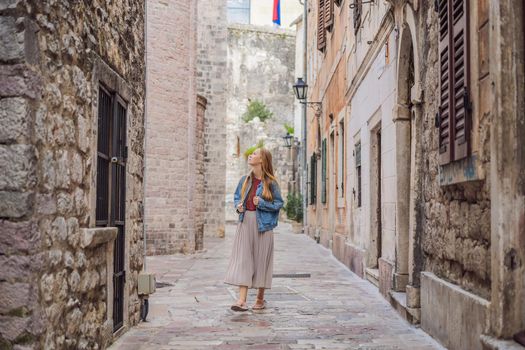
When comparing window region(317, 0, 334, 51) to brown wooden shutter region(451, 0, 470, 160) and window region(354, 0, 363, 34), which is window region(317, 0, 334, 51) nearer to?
window region(354, 0, 363, 34)

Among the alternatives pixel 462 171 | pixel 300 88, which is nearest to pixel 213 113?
pixel 300 88

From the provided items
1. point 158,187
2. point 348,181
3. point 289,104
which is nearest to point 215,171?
point 158,187

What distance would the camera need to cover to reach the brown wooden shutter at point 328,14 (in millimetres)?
17312

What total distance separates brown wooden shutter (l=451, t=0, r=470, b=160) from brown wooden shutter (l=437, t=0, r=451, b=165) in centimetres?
10

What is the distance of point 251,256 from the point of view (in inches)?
295

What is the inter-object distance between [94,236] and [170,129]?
449 inches

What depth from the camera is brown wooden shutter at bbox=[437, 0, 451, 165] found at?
5.26 meters

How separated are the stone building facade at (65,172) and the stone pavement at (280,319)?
1.89 feet

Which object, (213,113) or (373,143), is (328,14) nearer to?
(213,113)

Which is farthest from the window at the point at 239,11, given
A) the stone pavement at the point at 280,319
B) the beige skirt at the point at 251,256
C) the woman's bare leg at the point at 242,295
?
the woman's bare leg at the point at 242,295

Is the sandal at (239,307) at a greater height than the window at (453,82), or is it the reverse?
the window at (453,82)

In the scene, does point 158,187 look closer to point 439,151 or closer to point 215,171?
point 215,171

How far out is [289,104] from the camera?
54781 mm

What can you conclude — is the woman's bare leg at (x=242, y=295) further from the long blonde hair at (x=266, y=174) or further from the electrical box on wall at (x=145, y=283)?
the electrical box on wall at (x=145, y=283)
